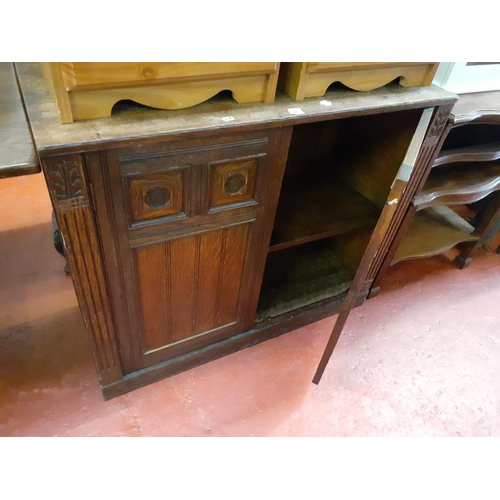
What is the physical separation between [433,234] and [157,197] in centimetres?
150

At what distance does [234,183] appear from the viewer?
1.03 metres

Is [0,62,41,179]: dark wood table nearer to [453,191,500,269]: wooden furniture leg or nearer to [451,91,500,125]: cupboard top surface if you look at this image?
[451,91,500,125]: cupboard top surface

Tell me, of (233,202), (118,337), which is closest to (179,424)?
(118,337)

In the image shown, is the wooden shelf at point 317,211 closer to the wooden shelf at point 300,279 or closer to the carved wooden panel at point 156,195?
the wooden shelf at point 300,279

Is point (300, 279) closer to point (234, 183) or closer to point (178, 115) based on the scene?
point (234, 183)

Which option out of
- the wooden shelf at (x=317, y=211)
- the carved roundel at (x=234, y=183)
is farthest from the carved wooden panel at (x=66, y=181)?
the wooden shelf at (x=317, y=211)

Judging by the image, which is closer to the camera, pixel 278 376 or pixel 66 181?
pixel 66 181

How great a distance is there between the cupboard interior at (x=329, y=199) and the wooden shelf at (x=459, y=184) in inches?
7.4

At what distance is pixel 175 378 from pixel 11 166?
931mm

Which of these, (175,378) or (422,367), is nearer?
(175,378)

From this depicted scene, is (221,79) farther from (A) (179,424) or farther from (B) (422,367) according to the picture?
(B) (422,367)

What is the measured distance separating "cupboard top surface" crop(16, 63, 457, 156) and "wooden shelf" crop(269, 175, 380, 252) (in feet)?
1.55

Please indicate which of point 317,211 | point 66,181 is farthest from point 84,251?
point 317,211

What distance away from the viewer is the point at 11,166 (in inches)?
31.7
